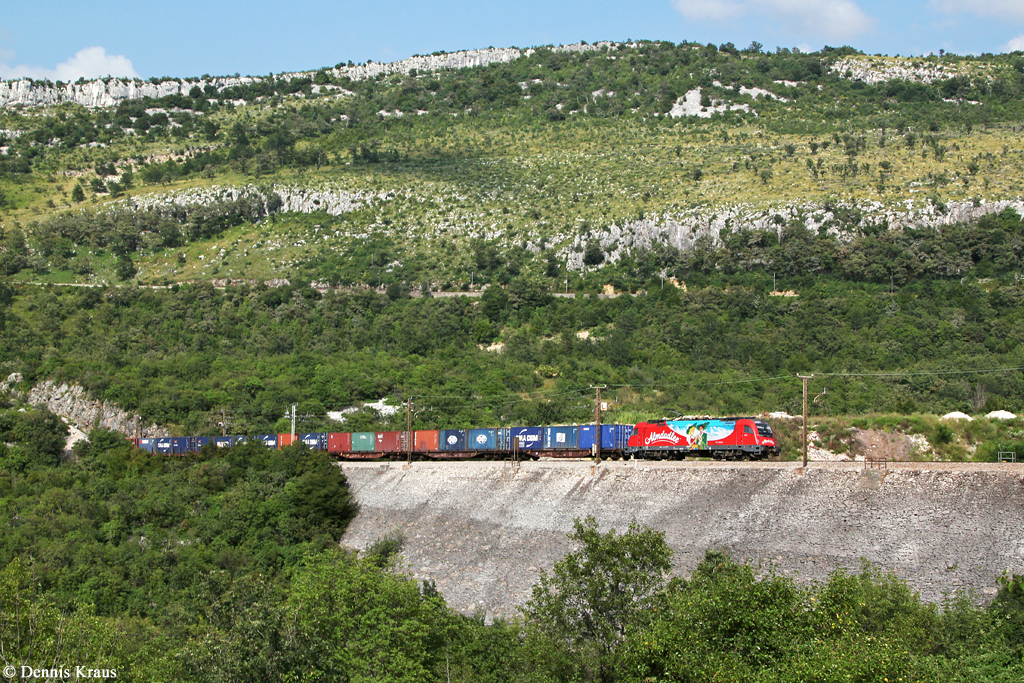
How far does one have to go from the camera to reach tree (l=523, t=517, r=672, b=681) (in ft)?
97.8

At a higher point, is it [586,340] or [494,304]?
[494,304]

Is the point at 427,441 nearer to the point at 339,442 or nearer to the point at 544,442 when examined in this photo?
the point at 339,442

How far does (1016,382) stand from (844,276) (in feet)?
98.7

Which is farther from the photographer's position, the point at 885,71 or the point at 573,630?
the point at 885,71

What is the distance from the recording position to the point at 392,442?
6253 cm

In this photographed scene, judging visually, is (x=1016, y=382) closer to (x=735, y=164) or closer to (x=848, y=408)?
(x=848, y=408)

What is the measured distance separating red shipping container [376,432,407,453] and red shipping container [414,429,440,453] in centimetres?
99

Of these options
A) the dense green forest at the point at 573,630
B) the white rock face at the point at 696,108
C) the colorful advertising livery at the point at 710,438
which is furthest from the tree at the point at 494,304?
the white rock face at the point at 696,108

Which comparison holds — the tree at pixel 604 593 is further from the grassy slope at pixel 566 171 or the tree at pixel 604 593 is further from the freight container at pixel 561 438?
the grassy slope at pixel 566 171

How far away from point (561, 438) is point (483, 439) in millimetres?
5630

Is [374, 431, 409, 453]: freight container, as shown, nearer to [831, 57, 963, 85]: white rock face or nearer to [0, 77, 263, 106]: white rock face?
[831, 57, 963, 85]: white rock face

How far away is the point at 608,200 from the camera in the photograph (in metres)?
118

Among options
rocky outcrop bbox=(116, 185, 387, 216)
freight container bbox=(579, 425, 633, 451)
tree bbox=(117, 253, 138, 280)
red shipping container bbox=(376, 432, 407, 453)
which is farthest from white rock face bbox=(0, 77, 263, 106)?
freight container bbox=(579, 425, 633, 451)

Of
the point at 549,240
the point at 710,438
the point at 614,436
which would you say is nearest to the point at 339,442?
the point at 614,436
